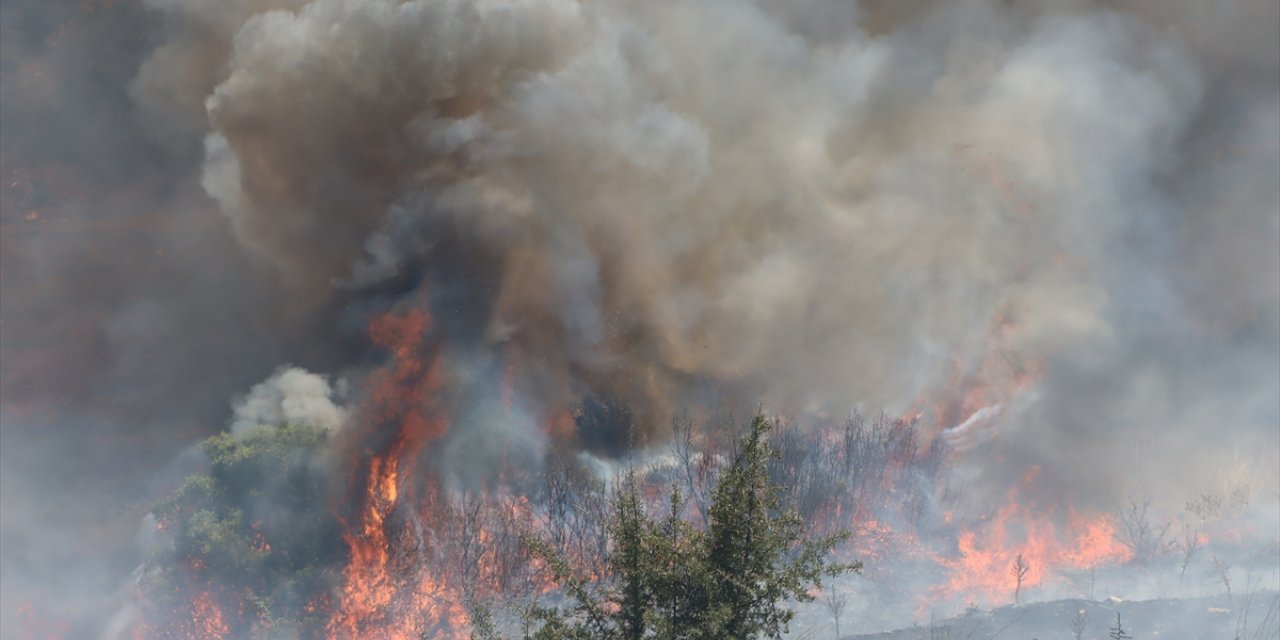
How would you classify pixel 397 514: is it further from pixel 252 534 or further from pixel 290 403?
pixel 290 403

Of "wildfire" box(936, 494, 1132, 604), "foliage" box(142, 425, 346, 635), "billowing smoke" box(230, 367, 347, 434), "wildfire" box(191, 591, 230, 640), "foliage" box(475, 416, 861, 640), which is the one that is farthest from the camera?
"billowing smoke" box(230, 367, 347, 434)

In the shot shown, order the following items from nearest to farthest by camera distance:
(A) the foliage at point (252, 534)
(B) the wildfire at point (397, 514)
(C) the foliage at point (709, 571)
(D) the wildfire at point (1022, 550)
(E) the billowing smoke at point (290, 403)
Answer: (C) the foliage at point (709, 571)
(B) the wildfire at point (397, 514)
(A) the foliage at point (252, 534)
(D) the wildfire at point (1022, 550)
(E) the billowing smoke at point (290, 403)

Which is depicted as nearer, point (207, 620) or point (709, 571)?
point (709, 571)

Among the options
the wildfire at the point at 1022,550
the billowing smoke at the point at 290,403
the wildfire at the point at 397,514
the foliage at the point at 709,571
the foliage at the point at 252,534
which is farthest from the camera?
the billowing smoke at the point at 290,403

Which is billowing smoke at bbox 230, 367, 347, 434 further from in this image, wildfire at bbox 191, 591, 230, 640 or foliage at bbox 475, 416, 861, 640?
foliage at bbox 475, 416, 861, 640

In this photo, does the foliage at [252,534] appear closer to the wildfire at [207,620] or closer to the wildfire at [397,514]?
the wildfire at [207,620]

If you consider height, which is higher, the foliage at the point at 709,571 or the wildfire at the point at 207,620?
the wildfire at the point at 207,620

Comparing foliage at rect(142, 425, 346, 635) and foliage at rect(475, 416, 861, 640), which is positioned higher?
foliage at rect(142, 425, 346, 635)

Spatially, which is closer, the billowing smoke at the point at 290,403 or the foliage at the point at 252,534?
the foliage at the point at 252,534

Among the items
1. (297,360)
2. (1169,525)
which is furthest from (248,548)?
(1169,525)

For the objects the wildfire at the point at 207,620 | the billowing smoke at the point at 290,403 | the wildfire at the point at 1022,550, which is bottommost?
the wildfire at the point at 207,620

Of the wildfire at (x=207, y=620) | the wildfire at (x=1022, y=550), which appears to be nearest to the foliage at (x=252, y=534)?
the wildfire at (x=207, y=620)

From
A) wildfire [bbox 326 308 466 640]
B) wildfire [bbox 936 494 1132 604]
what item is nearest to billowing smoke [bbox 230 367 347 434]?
wildfire [bbox 326 308 466 640]

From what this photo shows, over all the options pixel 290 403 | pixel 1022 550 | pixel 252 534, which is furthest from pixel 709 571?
pixel 290 403
